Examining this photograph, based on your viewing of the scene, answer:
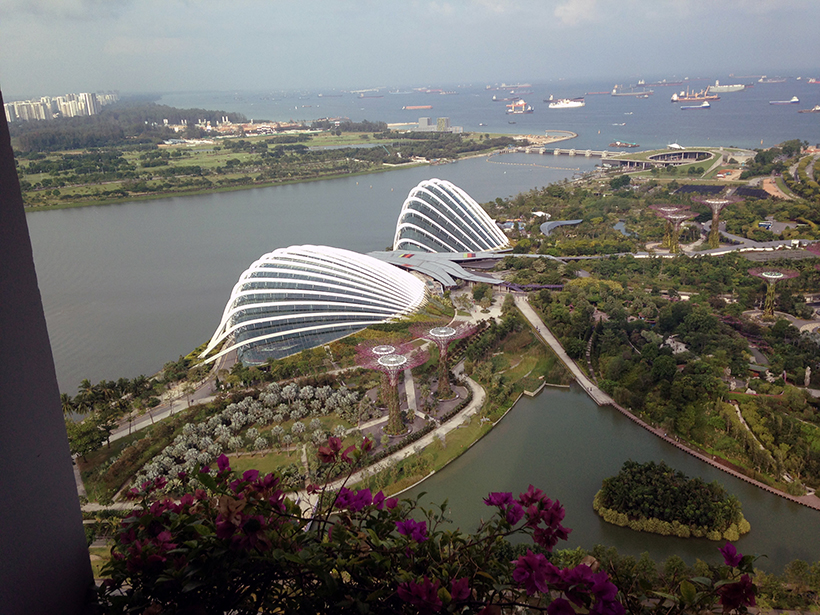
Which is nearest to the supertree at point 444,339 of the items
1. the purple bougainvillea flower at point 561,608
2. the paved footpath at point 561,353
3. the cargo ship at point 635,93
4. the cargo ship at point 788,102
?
the paved footpath at point 561,353

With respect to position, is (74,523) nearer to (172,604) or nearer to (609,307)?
(172,604)

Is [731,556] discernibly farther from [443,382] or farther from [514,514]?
[443,382]

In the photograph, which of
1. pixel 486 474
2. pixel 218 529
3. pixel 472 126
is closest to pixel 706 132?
pixel 472 126

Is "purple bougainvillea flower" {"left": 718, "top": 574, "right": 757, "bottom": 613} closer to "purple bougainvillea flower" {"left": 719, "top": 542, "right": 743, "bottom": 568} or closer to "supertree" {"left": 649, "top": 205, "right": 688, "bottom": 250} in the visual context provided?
"purple bougainvillea flower" {"left": 719, "top": 542, "right": 743, "bottom": 568}

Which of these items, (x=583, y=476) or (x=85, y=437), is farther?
(x=85, y=437)

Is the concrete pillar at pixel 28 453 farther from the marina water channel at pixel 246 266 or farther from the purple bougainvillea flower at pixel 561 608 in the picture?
the marina water channel at pixel 246 266

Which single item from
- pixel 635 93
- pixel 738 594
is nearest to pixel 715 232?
pixel 738 594
